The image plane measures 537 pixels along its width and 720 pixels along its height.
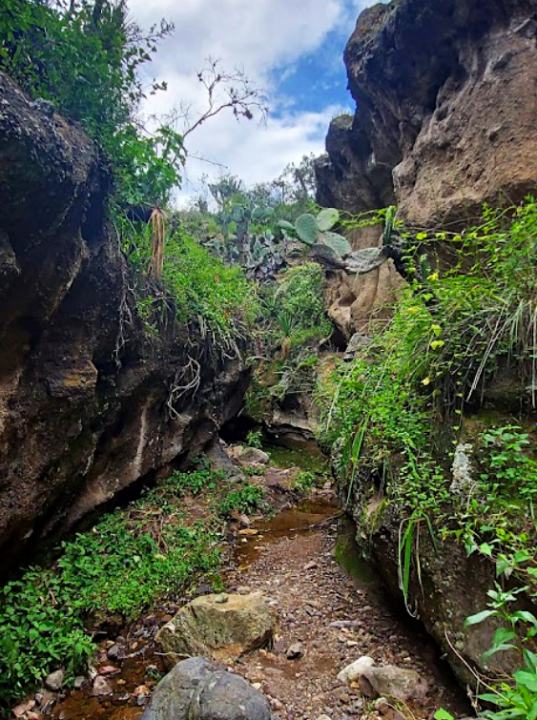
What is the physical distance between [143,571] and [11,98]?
149 inches

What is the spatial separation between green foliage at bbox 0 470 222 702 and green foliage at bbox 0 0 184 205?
11.4ft

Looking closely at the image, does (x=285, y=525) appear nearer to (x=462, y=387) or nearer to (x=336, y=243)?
(x=462, y=387)

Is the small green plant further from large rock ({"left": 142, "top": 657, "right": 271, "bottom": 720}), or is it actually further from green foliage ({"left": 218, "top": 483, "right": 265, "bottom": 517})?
large rock ({"left": 142, "top": 657, "right": 271, "bottom": 720})

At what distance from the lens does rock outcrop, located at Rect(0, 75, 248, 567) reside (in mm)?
2668

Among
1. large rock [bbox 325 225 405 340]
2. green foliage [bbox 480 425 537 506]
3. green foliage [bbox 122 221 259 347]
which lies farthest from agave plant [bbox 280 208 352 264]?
green foliage [bbox 480 425 537 506]

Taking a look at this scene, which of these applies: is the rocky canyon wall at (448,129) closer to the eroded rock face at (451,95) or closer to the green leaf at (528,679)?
the eroded rock face at (451,95)

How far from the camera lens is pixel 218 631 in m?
3.03

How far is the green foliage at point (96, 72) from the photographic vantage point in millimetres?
3305

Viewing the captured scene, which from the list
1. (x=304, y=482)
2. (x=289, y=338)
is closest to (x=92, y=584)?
(x=304, y=482)

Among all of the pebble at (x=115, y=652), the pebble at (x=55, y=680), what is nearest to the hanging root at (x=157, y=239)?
the pebble at (x=115, y=652)

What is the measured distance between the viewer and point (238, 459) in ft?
29.1

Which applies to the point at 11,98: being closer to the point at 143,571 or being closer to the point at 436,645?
the point at 143,571

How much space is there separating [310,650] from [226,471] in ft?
13.6

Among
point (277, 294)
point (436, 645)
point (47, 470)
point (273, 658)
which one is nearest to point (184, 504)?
point (47, 470)
